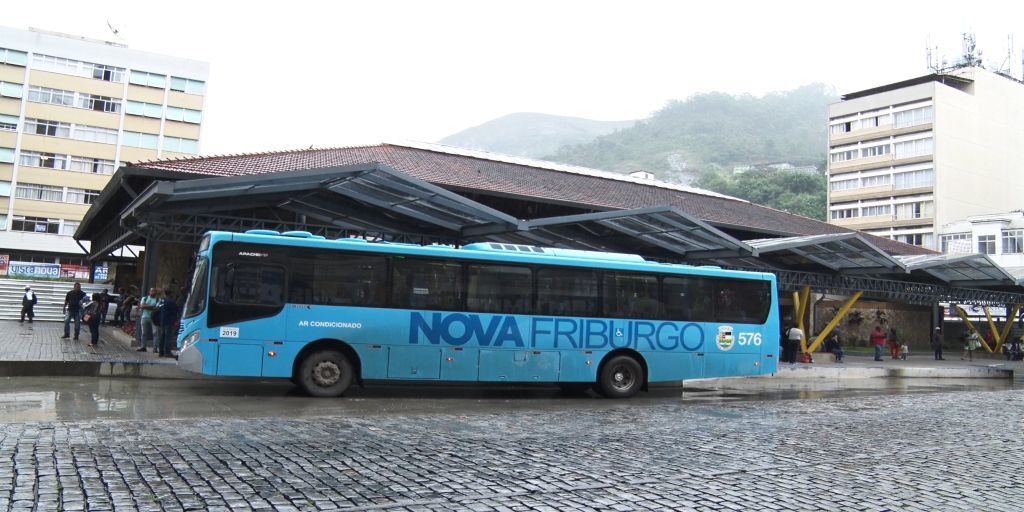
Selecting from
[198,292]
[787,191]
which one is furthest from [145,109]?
[787,191]

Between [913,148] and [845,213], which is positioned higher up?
[913,148]

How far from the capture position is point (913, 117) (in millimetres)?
67250

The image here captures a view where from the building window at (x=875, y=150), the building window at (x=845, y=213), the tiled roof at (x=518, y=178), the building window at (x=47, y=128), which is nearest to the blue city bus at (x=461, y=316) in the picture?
the tiled roof at (x=518, y=178)

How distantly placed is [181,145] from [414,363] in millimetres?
56059

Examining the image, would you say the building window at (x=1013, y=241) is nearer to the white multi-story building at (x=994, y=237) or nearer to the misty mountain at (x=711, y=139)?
the white multi-story building at (x=994, y=237)

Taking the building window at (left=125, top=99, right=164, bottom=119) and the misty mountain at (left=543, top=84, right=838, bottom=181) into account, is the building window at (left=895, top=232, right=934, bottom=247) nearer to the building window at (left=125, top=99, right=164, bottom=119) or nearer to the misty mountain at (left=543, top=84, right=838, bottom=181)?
the misty mountain at (left=543, top=84, right=838, bottom=181)

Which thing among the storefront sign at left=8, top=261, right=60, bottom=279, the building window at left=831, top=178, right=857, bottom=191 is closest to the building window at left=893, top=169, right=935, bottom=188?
the building window at left=831, top=178, right=857, bottom=191

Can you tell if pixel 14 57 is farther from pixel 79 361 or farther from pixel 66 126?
pixel 79 361

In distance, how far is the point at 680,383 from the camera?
1830cm

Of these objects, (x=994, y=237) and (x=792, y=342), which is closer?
(x=792, y=342)

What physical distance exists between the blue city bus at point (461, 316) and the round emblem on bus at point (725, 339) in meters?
0.03

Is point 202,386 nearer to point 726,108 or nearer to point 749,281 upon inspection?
point 749,281

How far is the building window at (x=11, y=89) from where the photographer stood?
183 ft

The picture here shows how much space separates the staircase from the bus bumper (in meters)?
24.1
